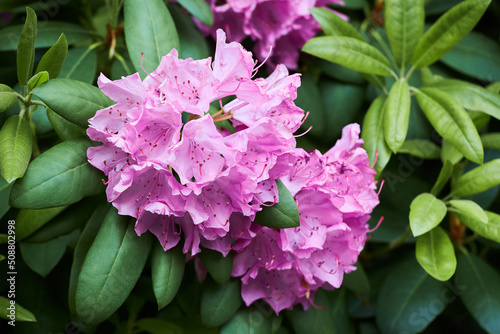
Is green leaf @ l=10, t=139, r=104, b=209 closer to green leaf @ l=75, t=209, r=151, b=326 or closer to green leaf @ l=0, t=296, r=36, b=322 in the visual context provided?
green leaf @ l=75, t=209, r=151, b=326

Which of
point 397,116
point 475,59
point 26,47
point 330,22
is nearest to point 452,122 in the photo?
point 397,116

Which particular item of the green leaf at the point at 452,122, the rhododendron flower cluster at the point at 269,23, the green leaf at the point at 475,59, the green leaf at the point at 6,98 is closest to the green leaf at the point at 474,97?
the green leaf at the point at 452,122

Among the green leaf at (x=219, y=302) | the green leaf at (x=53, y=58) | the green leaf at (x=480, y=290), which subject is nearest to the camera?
the green leaf at (x=53, y=58)

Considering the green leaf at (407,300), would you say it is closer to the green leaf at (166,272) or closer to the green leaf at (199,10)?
the green leaf at (166,272)

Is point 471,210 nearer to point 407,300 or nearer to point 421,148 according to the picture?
point 421,148

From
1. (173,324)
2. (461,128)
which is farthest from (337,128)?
(173,324)

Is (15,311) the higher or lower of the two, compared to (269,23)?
lower
